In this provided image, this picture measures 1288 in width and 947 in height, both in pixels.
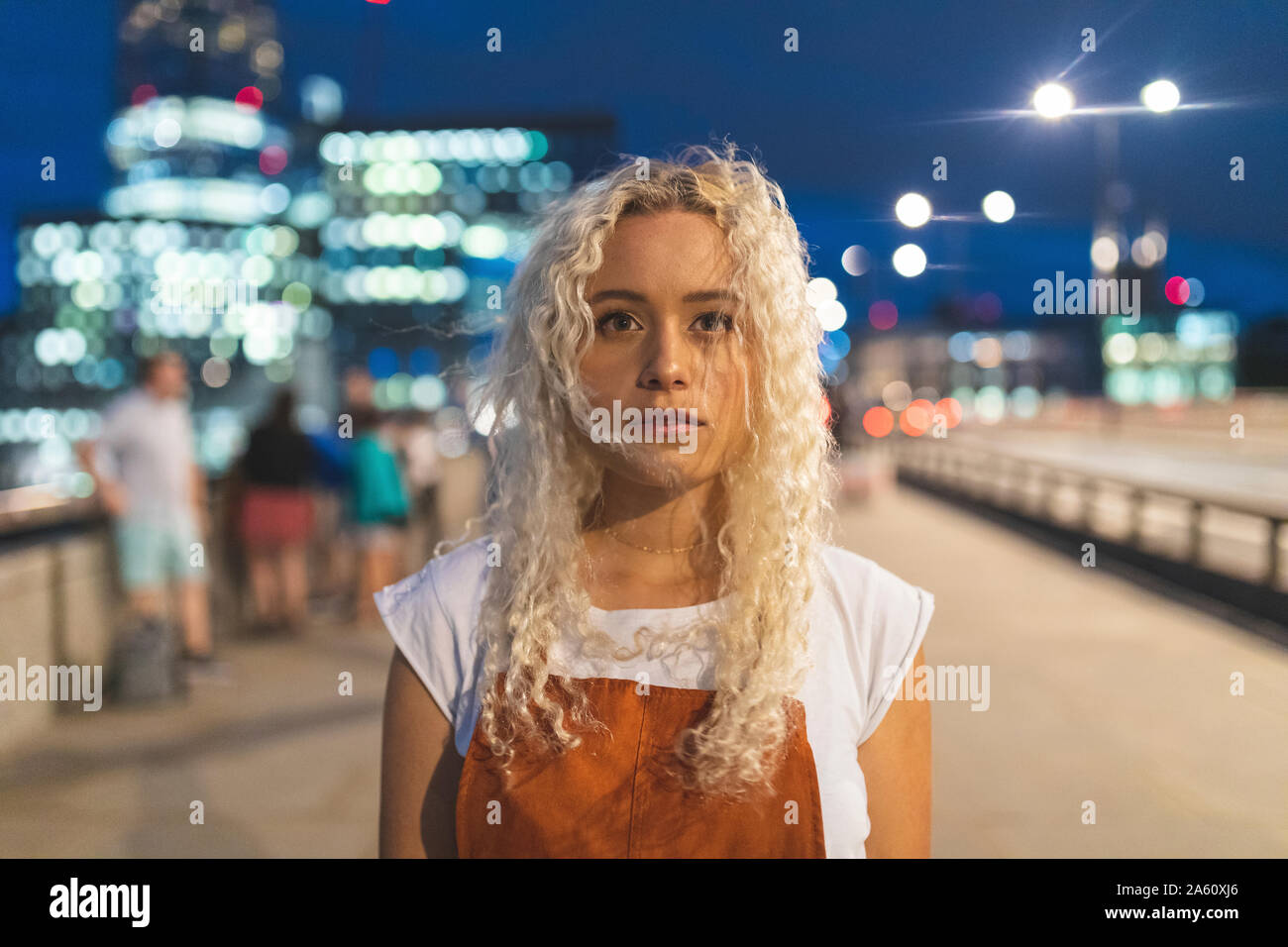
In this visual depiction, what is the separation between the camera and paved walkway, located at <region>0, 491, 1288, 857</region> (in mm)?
4453

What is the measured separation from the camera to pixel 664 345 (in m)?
1.54

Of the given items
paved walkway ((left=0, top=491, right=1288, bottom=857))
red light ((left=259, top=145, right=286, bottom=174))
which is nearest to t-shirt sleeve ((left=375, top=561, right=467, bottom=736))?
paved walkway ((left=0, top=491, right=1288, bottom=857))

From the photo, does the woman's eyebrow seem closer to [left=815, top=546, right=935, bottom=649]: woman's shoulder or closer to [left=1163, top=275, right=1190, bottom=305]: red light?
[left=815, top=546, right=935, bottom=649]: woman's shoulder

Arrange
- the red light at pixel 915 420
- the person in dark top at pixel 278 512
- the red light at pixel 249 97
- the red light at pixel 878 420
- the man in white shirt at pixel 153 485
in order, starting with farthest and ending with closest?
the red light at pixel 915 420
the red light at pixel 878 420
the red light at pixel 249 97
the person in dark top at pixel 278 512
the man in white shirt at pixel 153 485

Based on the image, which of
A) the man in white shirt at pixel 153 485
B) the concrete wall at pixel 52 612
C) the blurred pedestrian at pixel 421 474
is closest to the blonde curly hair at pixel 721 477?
the concrete wall at pixel 52 612

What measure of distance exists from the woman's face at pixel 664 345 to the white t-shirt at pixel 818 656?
0.26 meters

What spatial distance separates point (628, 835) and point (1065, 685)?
6.35 meters

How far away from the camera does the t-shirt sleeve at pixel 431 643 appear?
1.62 metres

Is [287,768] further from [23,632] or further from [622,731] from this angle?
[622,731]

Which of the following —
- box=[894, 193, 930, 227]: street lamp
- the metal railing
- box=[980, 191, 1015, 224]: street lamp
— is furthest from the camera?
the metal railing

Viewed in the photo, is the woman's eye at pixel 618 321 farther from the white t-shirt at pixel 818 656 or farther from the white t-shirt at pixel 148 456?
the white t-shirt at pixel 148 456

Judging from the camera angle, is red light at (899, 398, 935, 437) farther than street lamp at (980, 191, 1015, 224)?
Yes

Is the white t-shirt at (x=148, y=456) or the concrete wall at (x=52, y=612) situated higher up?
the white t-shirt at (x=148, y=456)
